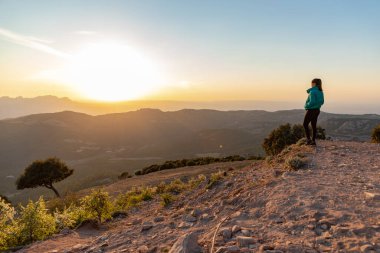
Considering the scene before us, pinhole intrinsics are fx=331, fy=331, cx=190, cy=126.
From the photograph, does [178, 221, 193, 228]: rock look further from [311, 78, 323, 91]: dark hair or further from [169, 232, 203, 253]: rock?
[311, 78, 323, 91]: dark hair

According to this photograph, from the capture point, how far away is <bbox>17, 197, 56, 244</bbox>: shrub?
10032 mm

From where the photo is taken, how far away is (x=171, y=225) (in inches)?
341

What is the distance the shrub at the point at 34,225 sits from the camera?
1003 cm

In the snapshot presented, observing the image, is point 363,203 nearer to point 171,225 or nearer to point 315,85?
point 171,225

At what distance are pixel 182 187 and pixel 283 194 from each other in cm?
890

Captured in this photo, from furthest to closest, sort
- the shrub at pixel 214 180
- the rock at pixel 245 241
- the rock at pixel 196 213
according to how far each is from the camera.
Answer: the shrub at pixel 214 180 < the rock at pixel 196 213 < the rock at pixel 245 241

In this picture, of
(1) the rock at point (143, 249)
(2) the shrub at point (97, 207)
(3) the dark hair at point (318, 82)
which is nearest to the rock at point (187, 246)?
(1) the rock at point (143, 249)

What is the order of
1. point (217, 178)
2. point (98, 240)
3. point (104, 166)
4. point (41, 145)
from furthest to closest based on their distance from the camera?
point (41, 145) → point (104, 166) → point (217, 178) → point (98, 240)

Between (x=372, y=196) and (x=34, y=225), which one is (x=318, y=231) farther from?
(x=34, y=225)

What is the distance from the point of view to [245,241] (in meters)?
6.09

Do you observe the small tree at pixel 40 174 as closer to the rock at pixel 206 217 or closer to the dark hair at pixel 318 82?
the dark hair at pixel 318 82

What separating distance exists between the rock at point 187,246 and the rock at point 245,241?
0.73 meters

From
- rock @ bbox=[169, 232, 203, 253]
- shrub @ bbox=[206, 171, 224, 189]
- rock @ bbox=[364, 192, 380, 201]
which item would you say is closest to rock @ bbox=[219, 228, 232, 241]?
rock @ bbox=[169, 232, 203, 253]

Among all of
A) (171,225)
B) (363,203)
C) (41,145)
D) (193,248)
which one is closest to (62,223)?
(171,225)
